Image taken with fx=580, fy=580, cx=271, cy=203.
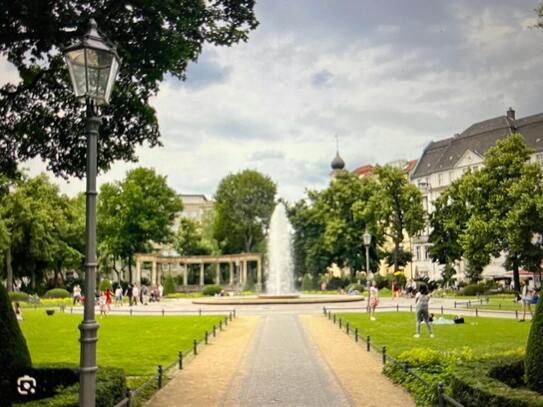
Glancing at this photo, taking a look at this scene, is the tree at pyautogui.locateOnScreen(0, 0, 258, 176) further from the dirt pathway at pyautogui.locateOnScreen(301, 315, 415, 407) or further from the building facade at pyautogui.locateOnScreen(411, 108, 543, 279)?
the building facade at pyautogui.locateOnScreen(411, 108, 543, 279)

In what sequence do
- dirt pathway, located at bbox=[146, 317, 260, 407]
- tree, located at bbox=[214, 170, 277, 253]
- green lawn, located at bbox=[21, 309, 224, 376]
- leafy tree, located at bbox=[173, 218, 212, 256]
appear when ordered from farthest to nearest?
leafy tree, located at bbox=[173, 218, 212, 256], tree, located at bbox=[214, 170, 277, 253], green lawn, located at bbox=[21, 309, 224, 376], dirt pathway, located at bbox=[146, 317, 260, 407]

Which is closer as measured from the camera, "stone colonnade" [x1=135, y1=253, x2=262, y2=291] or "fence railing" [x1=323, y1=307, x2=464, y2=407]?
"fence railing" [x1=323, y1=307, x2=464, y2=407]

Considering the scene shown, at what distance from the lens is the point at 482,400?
8422 millimetres

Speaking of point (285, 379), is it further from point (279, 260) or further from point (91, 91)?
point (279, 260)

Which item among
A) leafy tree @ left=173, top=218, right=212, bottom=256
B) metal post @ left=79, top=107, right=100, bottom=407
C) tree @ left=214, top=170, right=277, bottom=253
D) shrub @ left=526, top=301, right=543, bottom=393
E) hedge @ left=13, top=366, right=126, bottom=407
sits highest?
tree @ left=214, top=170, right=277, bottom=253

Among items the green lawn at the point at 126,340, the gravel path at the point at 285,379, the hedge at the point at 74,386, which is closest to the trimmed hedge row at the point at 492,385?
the gravel path at the point at 285,379

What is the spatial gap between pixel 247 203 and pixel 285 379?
7339cm

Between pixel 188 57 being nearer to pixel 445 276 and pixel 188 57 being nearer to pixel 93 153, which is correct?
pixel 93 153

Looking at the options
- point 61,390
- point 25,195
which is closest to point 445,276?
point 25,195

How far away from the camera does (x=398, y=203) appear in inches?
2680

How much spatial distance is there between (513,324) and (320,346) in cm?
1113

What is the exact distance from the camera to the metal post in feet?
19.9

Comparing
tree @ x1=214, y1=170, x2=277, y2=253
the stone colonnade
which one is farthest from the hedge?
tree @ x1=214, y1=170, x2=277, y2=253

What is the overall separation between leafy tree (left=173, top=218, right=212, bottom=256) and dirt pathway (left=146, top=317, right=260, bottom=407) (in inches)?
2853
